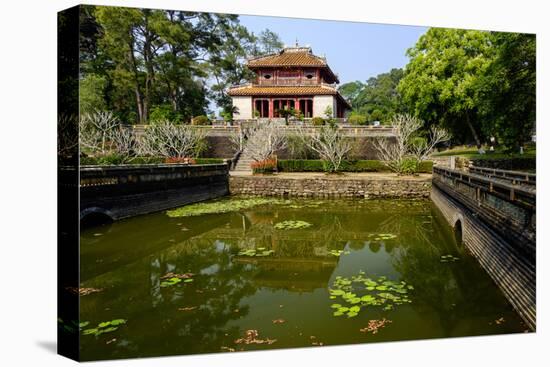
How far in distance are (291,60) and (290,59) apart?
4.1 inches

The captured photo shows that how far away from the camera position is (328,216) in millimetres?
12492

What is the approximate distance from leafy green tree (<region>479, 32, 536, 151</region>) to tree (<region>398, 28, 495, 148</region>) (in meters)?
8.52

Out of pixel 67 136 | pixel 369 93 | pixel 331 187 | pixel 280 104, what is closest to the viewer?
pixel 67 136

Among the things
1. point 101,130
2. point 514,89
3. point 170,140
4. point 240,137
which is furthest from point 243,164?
point 514,89

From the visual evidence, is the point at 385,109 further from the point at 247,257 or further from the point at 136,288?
the point at 136,288

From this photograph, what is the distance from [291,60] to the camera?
24031 millimetres

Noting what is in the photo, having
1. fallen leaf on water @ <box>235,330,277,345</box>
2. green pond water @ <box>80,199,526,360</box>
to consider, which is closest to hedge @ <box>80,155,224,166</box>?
green pond water @ <box>80,199,526,360</box>

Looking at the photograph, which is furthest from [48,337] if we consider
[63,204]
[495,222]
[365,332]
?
[495,222]

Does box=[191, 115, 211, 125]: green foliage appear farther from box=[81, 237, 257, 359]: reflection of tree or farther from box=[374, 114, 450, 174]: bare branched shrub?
box=[81, 237, 257, 359]: reflection of tree

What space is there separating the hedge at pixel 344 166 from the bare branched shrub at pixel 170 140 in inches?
173

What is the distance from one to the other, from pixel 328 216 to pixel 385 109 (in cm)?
1658

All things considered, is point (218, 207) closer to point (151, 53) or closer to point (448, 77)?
point (151, 53)

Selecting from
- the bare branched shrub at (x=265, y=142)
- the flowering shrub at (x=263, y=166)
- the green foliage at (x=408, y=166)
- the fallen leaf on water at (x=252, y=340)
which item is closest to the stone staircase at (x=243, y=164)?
the bare branched shrub at (x=265, y=142)

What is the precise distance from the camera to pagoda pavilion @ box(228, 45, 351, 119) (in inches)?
934
